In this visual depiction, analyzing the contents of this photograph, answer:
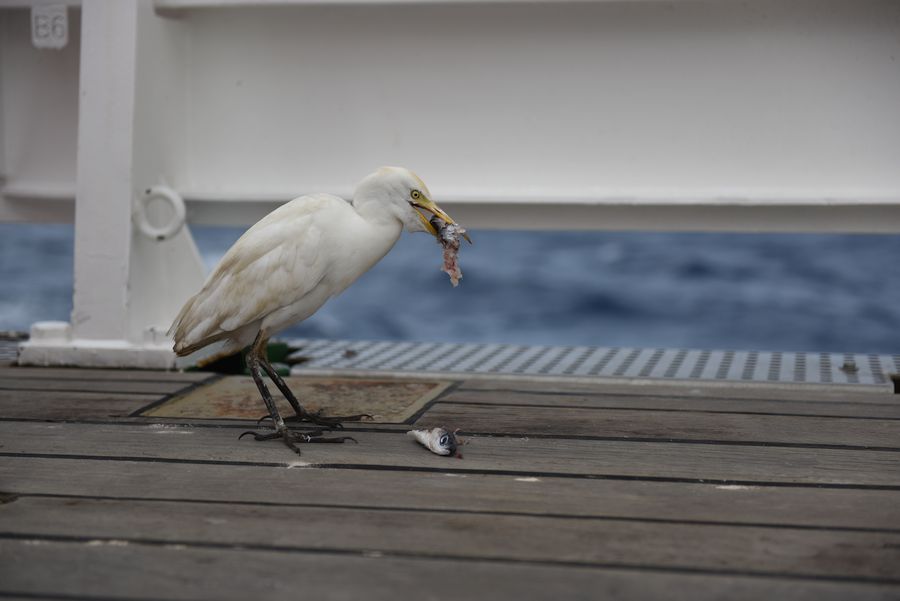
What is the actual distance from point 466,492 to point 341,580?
513 mm

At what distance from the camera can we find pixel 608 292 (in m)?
14.8

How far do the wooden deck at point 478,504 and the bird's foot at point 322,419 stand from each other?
67 millimetres

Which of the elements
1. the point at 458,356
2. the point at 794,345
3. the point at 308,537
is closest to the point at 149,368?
the point at 458,356

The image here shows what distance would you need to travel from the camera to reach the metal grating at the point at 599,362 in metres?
3.45

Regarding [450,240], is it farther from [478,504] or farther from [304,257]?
[478,504]

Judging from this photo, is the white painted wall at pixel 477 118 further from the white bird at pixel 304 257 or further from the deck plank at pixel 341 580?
the deck plank at pixel 341 580

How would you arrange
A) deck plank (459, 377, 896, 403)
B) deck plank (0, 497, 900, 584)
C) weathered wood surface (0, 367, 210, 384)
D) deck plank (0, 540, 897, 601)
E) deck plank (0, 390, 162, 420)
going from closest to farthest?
1. deck plank (0, 540, 897, 601)
2. deck plank (0, 497, 900, 584)
3. deck plank (0, 390, 162, 420)
4. deck plank (459, 377, 896, 403)
5. weathered wood surface (0, 367, 210, 384)

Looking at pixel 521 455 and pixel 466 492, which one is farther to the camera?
pixel 521 455

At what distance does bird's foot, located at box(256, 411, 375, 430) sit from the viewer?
2789mm

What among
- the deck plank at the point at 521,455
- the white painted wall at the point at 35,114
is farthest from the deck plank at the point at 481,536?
the white painted wall at the point at 35,114

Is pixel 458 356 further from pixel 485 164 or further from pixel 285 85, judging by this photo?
pixel 285 85

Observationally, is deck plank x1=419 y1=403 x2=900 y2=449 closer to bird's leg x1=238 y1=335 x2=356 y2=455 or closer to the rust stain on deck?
the rust stain on deck

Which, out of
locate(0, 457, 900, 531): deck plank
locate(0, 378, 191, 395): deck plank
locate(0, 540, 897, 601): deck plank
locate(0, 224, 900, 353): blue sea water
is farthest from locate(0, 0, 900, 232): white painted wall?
locate(0, 224, 900, 353): blue sea water

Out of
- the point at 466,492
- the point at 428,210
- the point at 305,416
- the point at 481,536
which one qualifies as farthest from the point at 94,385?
the point at 481,536
